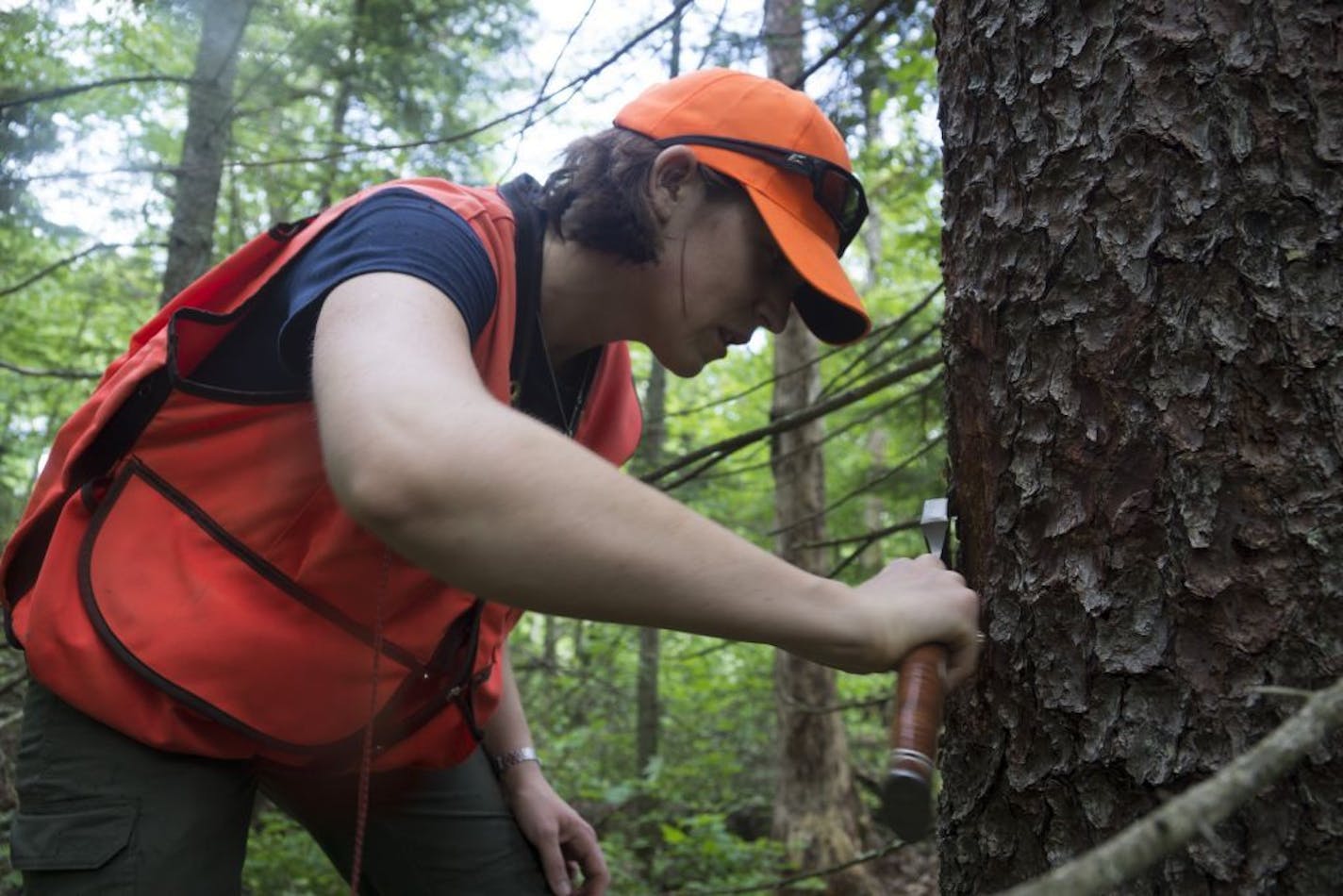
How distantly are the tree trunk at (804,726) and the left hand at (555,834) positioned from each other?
14.8 feet

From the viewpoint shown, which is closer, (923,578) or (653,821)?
(923,578)

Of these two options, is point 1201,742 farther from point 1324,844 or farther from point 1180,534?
point 1180,534

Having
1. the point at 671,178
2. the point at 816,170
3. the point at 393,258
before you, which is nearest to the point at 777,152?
the point at 816,170

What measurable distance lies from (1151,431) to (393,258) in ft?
3.43

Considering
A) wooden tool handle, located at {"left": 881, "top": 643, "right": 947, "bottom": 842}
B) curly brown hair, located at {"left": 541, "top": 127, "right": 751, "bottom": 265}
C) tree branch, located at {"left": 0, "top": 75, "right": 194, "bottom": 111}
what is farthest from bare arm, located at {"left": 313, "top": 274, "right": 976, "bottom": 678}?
tree branch, located at {"left": 0, "top": 75, "right": 194, "bottom": 111}

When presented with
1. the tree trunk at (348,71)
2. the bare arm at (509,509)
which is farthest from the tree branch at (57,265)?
the bare arm at (509,509)

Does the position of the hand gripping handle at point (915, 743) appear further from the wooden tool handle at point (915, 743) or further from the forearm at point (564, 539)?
the forearm at point (564, 539)

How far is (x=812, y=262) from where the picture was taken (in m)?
1.84

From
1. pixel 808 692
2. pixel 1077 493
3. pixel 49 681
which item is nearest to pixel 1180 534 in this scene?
pixel 1077 493

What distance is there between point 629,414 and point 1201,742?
1.36 meters

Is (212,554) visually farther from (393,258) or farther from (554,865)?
(554,865)

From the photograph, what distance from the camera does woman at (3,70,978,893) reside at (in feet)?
3.59

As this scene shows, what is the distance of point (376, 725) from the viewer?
1905 millimetres

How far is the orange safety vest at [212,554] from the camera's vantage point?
161cm
